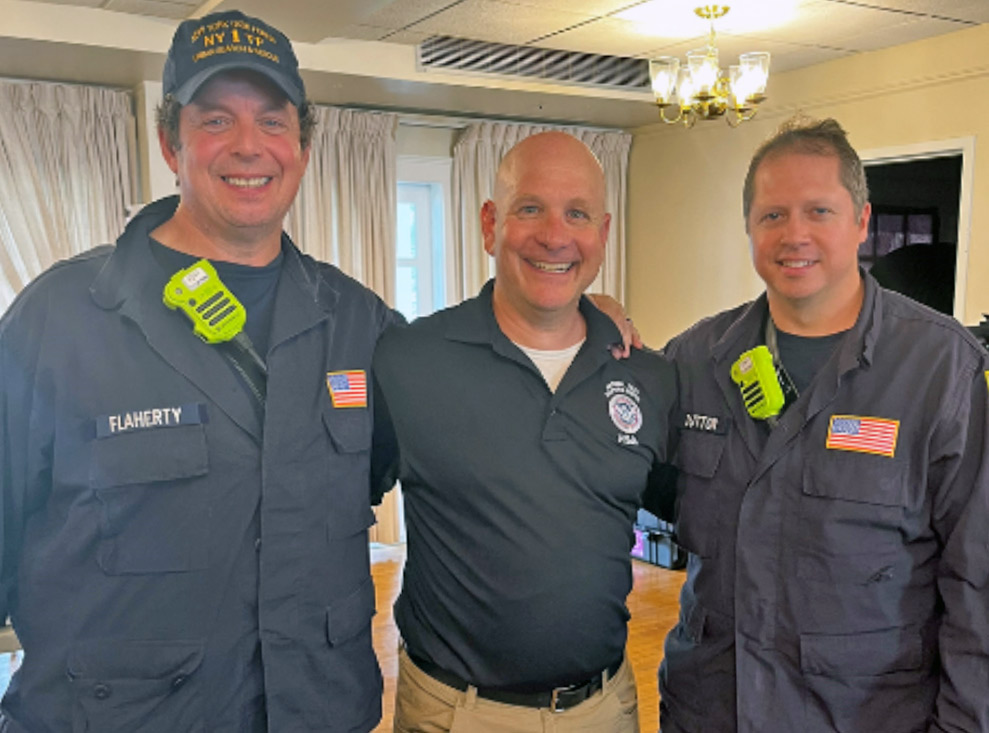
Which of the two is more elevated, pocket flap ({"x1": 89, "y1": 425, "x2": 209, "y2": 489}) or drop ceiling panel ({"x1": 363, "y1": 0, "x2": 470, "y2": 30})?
drop ceiling panel ({"x1": 363, "y1": 0, "x2": 470, "y2": 30})

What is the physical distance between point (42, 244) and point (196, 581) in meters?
4.07

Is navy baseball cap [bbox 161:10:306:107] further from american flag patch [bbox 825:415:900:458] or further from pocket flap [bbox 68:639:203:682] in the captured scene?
american flag patch [bbox 825:415:900:458]

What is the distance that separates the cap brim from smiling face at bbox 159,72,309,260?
2 centimetres

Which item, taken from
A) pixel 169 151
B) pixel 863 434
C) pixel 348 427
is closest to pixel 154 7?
pixel 169 151

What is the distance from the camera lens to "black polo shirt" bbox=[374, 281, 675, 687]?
1.66m

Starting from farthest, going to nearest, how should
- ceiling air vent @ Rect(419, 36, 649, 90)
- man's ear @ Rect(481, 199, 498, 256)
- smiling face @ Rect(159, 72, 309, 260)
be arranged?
ceiling air vent @ Rect(419, 36, 649, 90) → man's ear @ Rect(481, 199, 498, 256) → smiling face @ Rect(159, 72, 309, 260)

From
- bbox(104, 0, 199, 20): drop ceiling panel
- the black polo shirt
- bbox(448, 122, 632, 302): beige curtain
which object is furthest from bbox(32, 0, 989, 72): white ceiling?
the black polo shirt

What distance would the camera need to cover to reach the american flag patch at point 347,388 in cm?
160

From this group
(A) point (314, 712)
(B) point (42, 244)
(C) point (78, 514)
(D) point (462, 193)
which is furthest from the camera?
(D) point (462, 193)

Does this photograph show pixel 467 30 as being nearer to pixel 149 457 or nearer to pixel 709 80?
pixel 709 80

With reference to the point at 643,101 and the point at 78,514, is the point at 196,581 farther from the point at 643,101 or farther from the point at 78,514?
the point at 643,101

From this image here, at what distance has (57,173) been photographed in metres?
4.83

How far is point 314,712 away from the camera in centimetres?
152

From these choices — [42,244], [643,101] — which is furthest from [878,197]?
[42,244]
